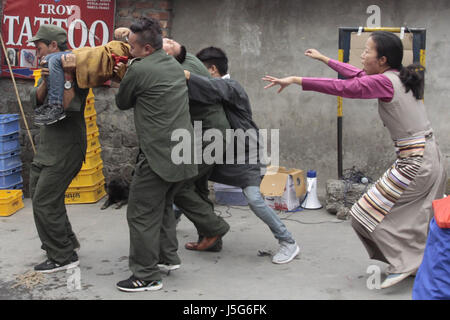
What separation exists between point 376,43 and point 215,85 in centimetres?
128

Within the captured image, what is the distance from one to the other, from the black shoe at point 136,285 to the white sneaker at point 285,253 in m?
1.09

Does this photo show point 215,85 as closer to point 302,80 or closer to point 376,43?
point 302,80

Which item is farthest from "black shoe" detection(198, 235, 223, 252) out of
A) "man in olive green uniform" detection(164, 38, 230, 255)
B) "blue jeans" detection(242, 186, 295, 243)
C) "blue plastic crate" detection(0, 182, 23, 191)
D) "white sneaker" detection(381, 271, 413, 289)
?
"blue plastic crate" detection(0, 182, 23, 191)

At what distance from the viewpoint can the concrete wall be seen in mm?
7160

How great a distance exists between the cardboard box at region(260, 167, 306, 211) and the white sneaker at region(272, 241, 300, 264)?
4.67 feet

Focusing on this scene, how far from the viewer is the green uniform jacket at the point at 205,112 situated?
526cm

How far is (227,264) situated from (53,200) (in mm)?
1489

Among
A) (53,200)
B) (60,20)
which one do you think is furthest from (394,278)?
(60,20)

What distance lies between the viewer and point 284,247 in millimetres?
5418

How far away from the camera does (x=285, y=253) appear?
5.39m

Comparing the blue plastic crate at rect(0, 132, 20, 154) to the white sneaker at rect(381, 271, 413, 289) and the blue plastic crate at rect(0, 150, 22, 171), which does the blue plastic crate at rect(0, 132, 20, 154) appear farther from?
the white sneaker at rect(381, 271, 413, 289)

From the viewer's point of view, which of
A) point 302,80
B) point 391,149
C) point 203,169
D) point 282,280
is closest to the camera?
point 302,80

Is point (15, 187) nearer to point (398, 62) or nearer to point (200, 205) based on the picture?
point (200, 205)
